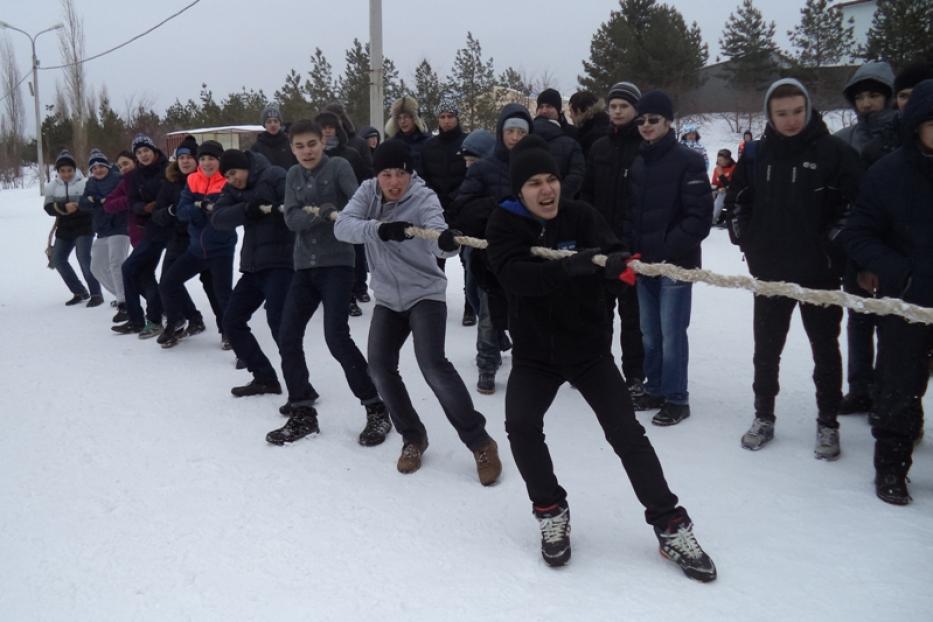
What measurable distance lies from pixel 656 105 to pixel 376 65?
6.49 metres

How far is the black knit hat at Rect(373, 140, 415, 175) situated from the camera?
4023 mm

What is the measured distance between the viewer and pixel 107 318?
333 inches

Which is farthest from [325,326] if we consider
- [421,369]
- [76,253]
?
[76,253]

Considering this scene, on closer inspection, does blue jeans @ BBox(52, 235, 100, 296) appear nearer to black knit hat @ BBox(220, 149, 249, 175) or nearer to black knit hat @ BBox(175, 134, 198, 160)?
black knit hat @ BBox(175, 134, 198, 160)

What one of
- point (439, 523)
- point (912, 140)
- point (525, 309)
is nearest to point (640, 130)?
point (912, 140)

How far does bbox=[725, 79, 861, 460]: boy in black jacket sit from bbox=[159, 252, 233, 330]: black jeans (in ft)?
13.8

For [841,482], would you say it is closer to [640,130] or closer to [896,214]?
[896,214]

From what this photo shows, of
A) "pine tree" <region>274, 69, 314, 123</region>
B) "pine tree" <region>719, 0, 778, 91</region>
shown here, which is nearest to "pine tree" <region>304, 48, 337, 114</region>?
"pine tree" <region>274, 69, 314, 123</region>

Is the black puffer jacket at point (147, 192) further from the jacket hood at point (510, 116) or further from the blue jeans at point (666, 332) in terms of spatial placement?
the blue jeans at point (666, 332)

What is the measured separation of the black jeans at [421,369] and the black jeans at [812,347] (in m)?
1.74

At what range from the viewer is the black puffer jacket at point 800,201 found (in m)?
3.86

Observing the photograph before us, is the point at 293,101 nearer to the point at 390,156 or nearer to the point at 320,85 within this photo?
the point at 320,85

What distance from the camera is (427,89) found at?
31.1 m

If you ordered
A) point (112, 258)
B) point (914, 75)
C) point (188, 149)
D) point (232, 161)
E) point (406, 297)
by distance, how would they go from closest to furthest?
point (406, 297) < point (914, 75) < point (232, 161) < point (188, 149) < point (112, 258)
